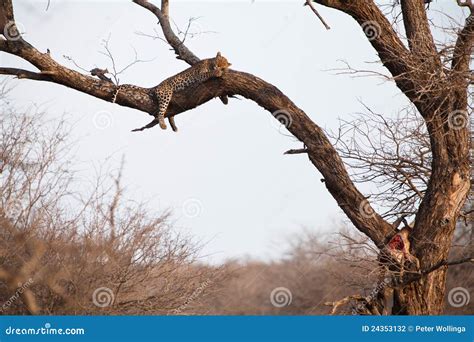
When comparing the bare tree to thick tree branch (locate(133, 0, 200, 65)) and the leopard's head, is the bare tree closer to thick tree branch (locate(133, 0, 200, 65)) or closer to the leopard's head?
the leopard's head

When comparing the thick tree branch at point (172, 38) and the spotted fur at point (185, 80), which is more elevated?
the thick tree branch at point (172, 38)

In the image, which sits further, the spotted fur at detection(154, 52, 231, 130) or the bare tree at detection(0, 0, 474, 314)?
the spotted fur at detection(154, 52, 231, 130)

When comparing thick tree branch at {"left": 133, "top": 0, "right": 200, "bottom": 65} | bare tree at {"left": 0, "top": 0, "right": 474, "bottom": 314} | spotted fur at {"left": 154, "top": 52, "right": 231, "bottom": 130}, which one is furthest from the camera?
thick tree branch at {"left": 133, "top": 0, "right": 200, "bottom": 65}

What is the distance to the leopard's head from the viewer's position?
7.91 m

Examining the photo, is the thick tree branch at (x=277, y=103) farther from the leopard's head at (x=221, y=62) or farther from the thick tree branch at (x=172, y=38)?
the thick tree branch at (x=172, y=38)

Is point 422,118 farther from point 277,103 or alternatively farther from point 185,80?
point 185,80

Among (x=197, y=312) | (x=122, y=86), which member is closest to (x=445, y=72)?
(x=122, y=86)

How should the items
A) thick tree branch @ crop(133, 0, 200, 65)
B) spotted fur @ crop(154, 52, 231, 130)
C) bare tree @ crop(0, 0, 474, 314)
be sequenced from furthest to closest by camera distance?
thick tree branch @ crop(133, 0, 200, 65)
spotted fur @ crop(154, 52, 231, 130)
bare tree @ crop(0, 0, 474, 314)

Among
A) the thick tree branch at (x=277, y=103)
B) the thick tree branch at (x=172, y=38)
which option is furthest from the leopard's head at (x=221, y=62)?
the thick tree branch at (x=172, y=38)

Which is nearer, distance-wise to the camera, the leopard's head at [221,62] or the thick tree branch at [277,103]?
the thick tree branch at [277,103]

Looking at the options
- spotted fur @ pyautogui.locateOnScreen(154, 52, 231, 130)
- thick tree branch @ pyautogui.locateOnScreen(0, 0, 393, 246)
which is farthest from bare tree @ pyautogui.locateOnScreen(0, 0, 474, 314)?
spotted fur @ pyautogui.locateOnScreen(154, 52, 231, 130)

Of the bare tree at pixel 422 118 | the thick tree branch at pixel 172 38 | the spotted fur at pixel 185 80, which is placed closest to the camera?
the bare tree at pixel 422 118

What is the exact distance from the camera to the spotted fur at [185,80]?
25.6ft

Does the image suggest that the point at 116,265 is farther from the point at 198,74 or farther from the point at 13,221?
the point at 198,74
